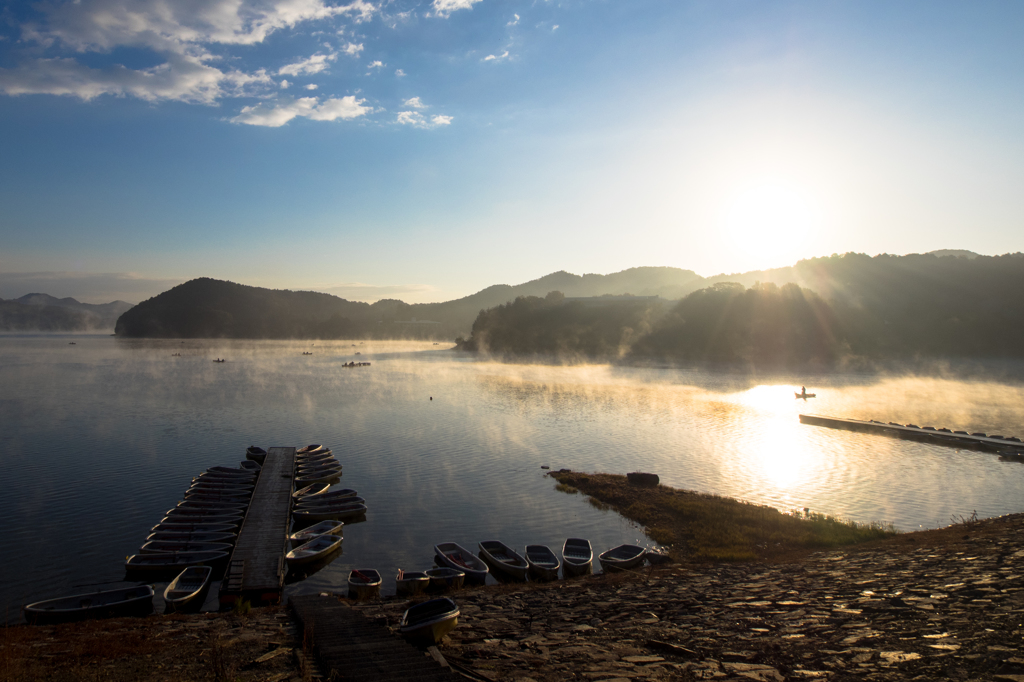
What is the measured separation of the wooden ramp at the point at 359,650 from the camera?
10859mm

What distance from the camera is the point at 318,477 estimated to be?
3638cm

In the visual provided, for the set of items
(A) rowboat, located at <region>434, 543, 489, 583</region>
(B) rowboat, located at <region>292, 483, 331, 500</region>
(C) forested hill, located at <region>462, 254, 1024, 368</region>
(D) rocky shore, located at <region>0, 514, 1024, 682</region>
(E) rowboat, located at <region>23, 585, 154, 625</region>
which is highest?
(C) forested hill, located at <region>462, 254, 1024, 368</region>

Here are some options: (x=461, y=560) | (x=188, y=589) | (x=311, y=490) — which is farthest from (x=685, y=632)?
(x=311, y=490)

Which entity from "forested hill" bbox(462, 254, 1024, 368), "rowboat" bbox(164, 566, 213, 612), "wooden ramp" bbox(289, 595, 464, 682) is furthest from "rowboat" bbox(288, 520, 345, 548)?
"forested hill" bbox(462, 254, 1024, 368)

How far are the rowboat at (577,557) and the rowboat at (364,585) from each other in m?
7.39

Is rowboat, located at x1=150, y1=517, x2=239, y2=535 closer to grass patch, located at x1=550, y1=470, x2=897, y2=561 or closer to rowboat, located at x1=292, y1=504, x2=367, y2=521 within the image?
rowboat, located at x1=292, y1=504, x2=367, y2=521

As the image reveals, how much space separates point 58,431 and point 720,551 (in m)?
56.1

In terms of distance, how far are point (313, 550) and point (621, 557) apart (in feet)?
43.3

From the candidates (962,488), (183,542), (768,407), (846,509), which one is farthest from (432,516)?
(768,407)

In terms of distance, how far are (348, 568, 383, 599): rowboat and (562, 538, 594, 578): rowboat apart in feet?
24.3

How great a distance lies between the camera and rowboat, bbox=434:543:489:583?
69.5ft

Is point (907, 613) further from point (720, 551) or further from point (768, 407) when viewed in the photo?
Result: point (768, 407)

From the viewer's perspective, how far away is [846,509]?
31.3 m

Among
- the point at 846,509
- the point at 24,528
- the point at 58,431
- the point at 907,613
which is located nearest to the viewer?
the point at 907,613
